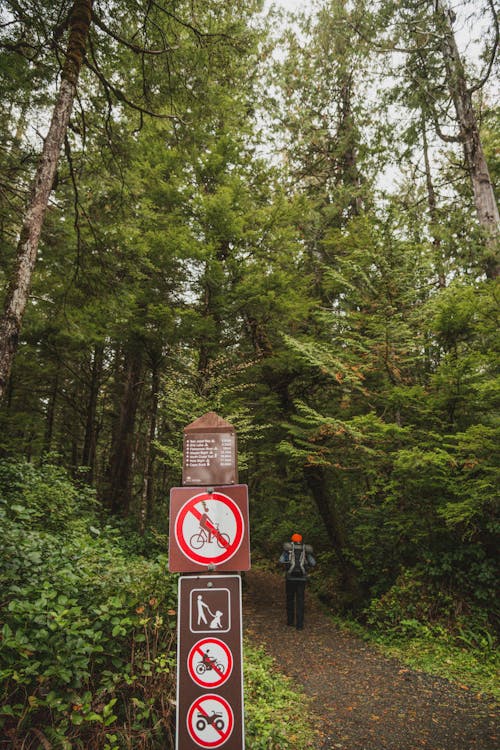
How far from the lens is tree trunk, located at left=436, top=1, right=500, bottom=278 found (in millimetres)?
9547

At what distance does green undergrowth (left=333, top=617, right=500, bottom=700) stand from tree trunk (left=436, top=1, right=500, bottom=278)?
7.52 metres

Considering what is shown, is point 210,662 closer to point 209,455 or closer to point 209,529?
point 209,529

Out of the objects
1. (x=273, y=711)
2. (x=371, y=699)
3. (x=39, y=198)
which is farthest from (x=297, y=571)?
(x=39, y=198)

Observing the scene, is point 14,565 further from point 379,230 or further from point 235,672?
point 379,230

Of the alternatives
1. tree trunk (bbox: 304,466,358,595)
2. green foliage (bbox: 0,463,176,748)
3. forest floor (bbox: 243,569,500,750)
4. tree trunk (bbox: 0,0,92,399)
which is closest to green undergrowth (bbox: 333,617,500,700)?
forest floor (bbox: 243,569,500,750)

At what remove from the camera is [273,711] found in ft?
15.5

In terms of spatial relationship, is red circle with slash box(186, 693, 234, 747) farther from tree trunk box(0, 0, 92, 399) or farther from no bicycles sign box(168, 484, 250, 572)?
tree trunk box(0, 0, 92, 399)

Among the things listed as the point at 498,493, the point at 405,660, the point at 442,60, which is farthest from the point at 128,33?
the point at 405,660

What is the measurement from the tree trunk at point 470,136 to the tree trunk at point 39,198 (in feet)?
27.6

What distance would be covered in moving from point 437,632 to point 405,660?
3.29 ft

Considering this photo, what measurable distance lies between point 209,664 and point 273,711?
2.72 meters

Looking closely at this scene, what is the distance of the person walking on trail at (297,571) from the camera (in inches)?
342

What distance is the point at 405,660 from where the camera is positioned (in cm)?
662

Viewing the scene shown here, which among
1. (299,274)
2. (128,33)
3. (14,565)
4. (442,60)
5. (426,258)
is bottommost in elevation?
(14,565)
